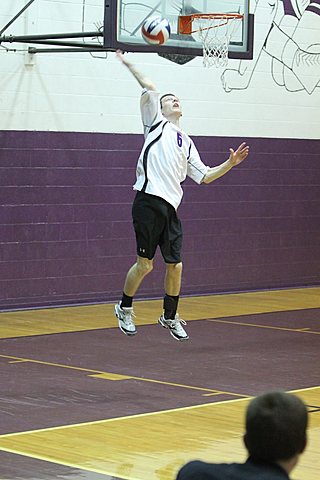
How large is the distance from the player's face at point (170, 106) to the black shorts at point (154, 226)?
2.37 ft

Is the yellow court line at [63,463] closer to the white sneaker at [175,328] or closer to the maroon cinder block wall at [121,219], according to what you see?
the white sneaker at [175,328]

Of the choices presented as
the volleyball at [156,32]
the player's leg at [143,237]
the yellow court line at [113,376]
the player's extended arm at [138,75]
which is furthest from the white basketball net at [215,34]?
the yellow court line at [113,376]

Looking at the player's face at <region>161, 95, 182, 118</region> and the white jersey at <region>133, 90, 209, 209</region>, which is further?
the player's face at <region>161, 95, 182, 118</region>

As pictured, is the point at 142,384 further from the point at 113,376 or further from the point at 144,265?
the point at 144,265

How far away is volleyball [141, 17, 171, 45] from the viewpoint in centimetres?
948

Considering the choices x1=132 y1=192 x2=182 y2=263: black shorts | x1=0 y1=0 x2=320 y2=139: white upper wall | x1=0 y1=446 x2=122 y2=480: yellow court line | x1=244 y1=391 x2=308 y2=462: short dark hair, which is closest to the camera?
x1=244 y1=391 x2=308 y2=462: short dark hair

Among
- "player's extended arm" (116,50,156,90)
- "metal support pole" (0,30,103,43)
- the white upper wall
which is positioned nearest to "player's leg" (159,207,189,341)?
"player's extended arm" (116,50,156,90)

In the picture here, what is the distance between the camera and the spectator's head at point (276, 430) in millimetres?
2428

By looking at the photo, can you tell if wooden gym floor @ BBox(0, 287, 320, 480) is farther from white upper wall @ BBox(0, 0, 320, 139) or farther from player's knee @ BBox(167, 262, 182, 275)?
white upper wall @ BBox(0, 0, 320, 139)

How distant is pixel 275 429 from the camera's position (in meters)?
2.43

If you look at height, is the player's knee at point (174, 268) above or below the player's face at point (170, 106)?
below

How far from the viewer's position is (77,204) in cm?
1239

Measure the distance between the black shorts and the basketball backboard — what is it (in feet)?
6.66

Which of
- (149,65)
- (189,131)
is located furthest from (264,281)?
(149,65)
